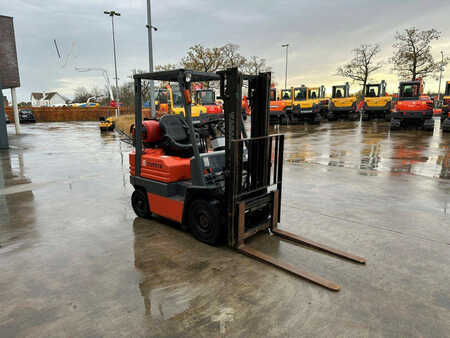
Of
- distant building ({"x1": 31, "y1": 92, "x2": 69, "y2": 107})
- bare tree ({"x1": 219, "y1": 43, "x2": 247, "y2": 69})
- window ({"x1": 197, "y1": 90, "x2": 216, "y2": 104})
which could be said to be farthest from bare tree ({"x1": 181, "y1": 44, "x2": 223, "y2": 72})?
distant building ({"x1": 31, "y1": 92, "x2": 69, "y2": 107})

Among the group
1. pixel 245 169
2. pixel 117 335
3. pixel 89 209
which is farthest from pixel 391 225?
pixel 89 209

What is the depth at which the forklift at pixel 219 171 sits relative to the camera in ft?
13.1

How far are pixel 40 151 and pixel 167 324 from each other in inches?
563

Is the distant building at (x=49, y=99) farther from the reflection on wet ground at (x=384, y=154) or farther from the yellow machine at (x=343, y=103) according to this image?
the reflection on wet ground at (x=384, y=154)

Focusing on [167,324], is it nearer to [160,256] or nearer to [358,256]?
[160,256]

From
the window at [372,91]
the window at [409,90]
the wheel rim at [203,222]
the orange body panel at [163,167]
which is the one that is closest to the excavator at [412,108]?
the window at [409,90]

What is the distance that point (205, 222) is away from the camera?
435cm

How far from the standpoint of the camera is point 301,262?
3879 millimetres

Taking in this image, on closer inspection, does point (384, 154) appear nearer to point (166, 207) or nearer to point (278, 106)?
point (166, 207)

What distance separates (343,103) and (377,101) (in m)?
2.71

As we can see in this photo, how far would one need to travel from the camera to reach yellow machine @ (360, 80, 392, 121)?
2489 cm

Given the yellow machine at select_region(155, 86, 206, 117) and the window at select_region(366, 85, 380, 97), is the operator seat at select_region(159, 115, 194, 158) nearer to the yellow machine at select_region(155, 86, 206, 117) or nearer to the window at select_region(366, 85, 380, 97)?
the yellow machine at select_region(155, 86, 206, 117)

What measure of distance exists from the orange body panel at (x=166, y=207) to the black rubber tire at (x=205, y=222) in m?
0.21

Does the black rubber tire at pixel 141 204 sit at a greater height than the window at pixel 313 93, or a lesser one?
lesser
